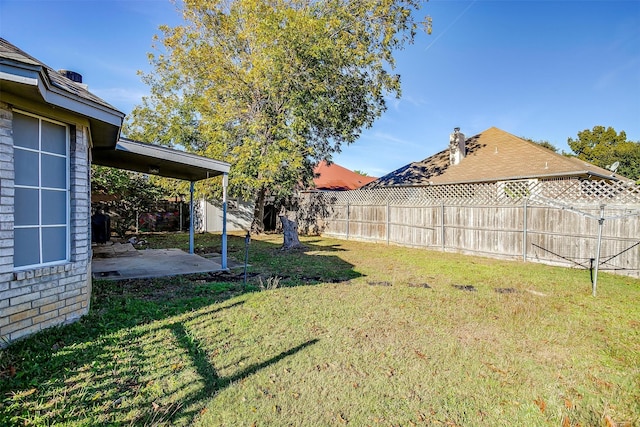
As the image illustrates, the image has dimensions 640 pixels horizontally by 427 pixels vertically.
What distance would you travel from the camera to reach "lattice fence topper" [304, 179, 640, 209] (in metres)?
7.51

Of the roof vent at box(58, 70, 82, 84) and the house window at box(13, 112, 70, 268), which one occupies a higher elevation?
the roof vent at box(58, 70, 82, 84)

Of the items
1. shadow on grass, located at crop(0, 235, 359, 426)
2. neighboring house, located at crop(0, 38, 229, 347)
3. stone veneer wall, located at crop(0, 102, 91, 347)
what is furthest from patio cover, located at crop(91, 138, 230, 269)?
shadow on grass, located at crop(0, 235, 359, 426)

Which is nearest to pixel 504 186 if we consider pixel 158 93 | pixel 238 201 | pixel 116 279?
pixel 116 279

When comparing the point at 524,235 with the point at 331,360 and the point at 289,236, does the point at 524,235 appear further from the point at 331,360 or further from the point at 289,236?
the point at 331,360

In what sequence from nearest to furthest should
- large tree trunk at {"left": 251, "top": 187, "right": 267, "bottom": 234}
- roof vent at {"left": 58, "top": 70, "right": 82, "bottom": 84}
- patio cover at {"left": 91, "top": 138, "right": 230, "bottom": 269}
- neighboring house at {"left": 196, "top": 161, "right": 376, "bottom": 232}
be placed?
roof vent at {"left": 58, "top": 70, "right": 82, "bottom": 84}, patio cover at {"left": 91, "top": 138, "right": 230, "bottom": 269}, large tree trunk at {"left": 251, "top": 187, "right": 267, "bottom": 234}, neighboring house at {"left": 196, "top": 161, "right": 376, "bottom": 232}

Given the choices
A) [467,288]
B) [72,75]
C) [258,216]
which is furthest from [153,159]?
[258,216]

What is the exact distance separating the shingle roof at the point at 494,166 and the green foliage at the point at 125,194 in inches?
473

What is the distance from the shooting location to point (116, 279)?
6.09m

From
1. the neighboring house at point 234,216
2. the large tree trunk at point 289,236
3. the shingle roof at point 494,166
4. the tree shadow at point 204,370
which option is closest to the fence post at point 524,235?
the shingle roof at point 494,166

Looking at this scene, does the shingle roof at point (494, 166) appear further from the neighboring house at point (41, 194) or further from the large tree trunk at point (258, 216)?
the neighboring house at point (41, 194)

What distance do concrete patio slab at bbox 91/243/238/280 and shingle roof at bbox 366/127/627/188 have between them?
1166 cm

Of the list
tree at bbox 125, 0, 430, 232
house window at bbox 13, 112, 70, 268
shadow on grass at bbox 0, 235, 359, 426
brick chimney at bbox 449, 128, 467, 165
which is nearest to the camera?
shadow on grass at bbox 0, 235, 359, 426

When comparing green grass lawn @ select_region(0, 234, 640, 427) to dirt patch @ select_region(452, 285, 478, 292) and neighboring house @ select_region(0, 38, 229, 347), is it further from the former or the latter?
neighboring house @ select_region(0, 38, 229, 347)

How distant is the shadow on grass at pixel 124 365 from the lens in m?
2.22
